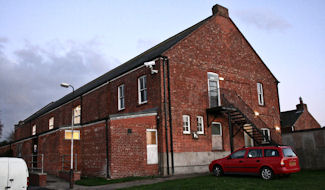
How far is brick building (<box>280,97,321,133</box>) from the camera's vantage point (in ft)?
135

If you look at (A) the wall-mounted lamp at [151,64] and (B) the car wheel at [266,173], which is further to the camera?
(A) the wall-mounted lamp at [151,64]

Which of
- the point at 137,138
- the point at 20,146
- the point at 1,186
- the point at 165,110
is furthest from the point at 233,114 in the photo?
the point at 20,146

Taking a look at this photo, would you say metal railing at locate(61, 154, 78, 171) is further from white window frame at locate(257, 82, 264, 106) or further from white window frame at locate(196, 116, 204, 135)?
white window frame at locate(257, 82, 264, 106)

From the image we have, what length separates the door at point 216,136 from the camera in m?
20.4

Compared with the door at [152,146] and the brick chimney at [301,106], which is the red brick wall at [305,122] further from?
the door at [152,146]

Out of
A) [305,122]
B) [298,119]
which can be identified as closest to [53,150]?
[298,119]

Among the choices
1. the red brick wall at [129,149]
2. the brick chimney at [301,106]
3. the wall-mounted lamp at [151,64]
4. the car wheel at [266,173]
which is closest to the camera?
the car wheel at [266,173]

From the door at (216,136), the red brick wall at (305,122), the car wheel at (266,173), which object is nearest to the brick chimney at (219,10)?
the door at (216,136)

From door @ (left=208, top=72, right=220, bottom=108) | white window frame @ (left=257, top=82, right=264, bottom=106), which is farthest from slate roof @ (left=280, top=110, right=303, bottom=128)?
door @ (left=208, top=72, right=220, bottom=108)

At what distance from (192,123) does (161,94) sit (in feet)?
9.21

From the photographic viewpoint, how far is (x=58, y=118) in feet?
113

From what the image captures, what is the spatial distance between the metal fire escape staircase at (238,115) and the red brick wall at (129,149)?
5.25 metres

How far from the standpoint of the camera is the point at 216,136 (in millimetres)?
20641

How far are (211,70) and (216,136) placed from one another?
4.57 meters
